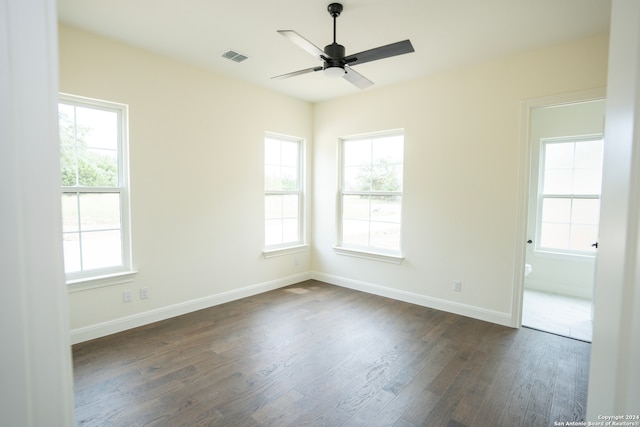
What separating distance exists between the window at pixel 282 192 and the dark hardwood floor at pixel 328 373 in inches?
54.6

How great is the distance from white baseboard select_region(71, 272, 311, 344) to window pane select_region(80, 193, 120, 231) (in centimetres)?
91

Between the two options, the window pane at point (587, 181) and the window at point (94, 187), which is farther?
the window pane at point (587, 181)

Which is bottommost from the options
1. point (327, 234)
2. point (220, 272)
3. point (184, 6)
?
point (220, 272)

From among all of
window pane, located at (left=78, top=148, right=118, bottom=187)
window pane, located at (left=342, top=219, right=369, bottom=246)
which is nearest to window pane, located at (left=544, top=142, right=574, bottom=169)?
window pane, located at (left=342, top=219, right=369, bottom=246)

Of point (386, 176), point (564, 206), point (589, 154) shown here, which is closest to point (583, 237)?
point (564, 206)

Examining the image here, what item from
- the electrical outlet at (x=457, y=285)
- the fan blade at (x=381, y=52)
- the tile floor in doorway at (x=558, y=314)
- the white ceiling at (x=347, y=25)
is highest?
the white ceiling at (x=347, y=25)

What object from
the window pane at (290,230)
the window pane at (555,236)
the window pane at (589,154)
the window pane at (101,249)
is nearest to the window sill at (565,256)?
the window pane at (555,236)

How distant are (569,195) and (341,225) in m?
3.19

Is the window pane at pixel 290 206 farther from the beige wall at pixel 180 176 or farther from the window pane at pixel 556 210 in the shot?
the window pane at pixel 556 210

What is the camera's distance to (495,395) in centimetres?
220

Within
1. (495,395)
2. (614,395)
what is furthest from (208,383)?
(614,395)

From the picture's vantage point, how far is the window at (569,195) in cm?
424

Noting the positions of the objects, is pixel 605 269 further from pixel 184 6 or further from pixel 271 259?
pixel 271 259

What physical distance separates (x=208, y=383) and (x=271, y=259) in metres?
2.28
